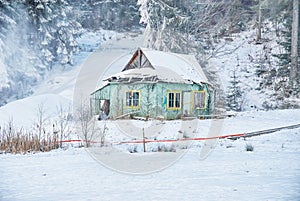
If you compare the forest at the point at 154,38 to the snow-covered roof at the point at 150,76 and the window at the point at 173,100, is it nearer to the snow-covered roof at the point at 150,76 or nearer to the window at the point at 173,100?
the window at the point at 173,100

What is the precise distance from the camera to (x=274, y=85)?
25.7 meters

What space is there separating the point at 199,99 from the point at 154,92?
289 cm

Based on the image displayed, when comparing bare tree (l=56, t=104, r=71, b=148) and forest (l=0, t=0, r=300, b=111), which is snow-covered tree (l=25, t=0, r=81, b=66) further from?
bare tree (l=56, t=104, r=71, b=148)

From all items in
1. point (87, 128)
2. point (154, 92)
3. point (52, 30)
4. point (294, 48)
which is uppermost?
point (52, 30)

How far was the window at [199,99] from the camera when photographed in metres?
19.2

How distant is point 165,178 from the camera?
582 cm

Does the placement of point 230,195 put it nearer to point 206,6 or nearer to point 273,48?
point 206,6

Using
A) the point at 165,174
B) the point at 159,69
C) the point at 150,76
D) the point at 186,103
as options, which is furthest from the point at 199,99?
the point at 165,174

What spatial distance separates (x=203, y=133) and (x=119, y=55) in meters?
18.5

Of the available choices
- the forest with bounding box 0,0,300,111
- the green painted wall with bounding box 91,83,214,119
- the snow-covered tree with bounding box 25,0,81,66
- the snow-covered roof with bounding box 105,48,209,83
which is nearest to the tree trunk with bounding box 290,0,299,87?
the forest with bounding box 0,0,300,111

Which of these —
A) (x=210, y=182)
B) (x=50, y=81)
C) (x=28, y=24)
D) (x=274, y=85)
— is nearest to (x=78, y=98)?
(x=50, y=81)

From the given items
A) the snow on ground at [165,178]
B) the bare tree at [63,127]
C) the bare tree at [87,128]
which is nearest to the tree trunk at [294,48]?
the bare tree at [63,127]

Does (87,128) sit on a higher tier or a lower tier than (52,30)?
lower

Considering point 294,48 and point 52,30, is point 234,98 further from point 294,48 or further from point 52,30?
point 52,30
